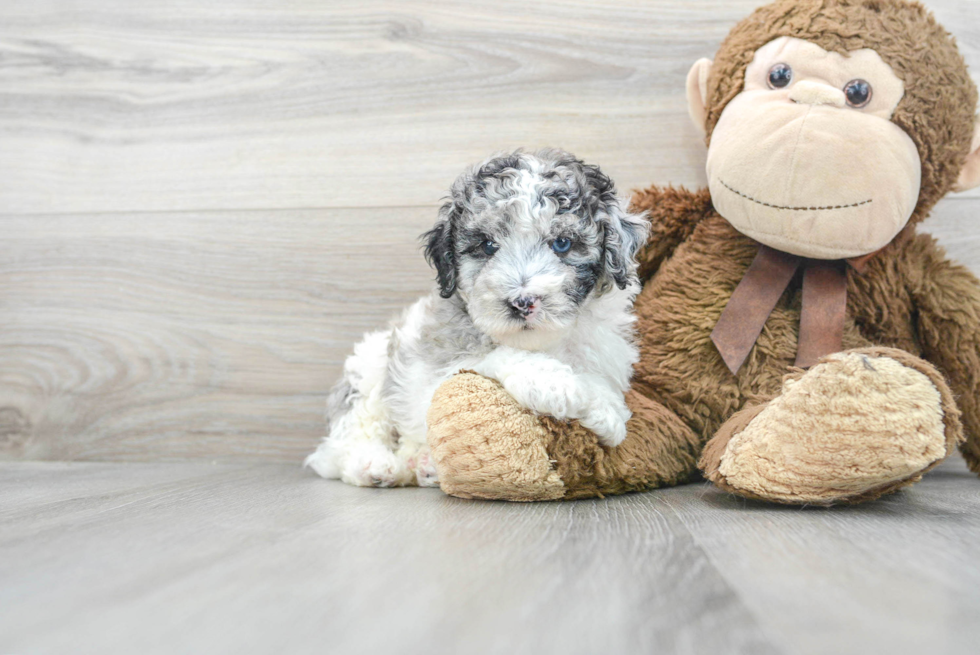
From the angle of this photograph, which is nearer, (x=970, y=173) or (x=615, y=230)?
(x=615, y=230)

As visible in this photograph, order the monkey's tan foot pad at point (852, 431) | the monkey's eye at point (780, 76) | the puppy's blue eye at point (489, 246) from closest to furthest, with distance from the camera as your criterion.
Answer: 1. the monkey's tan foot pad at point (852, 431)
2. the puppy's blue eye at point (489, 246)
3. the monkey's eye at point (780, 76)

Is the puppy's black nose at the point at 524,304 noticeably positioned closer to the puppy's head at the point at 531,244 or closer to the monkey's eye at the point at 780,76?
the puppy's head at the point at 531,244

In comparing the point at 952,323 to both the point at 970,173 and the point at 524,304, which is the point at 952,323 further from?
the point at 524,304

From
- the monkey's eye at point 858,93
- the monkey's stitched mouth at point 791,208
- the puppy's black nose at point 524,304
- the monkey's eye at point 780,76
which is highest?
the monkey's eye at point 780,76

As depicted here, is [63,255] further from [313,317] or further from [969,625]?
[969,625]

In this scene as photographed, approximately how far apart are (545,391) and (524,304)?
16 centimetres

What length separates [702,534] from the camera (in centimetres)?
108

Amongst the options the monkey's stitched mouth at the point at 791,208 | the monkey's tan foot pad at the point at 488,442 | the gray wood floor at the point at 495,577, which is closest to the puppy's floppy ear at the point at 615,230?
the monkey's stitched mouth at the point at 791,208

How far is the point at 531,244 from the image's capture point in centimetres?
135

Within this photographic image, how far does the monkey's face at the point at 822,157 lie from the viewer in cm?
141

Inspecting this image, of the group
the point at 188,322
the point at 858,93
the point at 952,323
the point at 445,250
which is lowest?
the point at 188,322

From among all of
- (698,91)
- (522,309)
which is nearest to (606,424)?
(522,309)

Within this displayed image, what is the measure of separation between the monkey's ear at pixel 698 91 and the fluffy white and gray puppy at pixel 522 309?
16.2 inches

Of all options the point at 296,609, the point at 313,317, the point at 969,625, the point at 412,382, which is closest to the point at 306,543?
the point at 296,609
